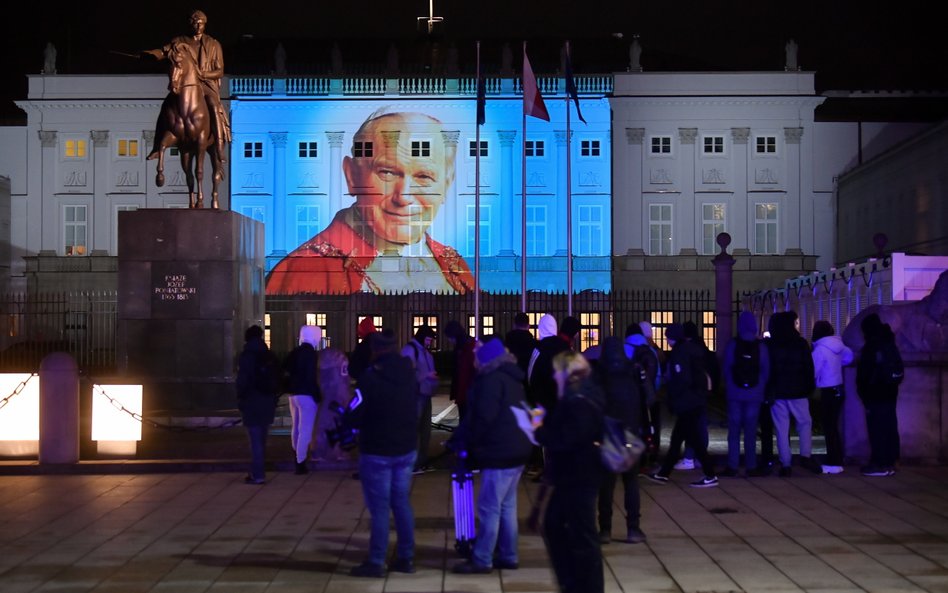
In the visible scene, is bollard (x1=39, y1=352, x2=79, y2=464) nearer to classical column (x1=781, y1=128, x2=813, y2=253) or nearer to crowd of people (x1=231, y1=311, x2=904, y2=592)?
crowd of people (x1=231, y1=311, x2=904, y2=592)

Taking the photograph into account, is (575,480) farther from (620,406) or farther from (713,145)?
(713,145)

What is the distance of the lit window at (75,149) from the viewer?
59578 mm

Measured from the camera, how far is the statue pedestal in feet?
62.8

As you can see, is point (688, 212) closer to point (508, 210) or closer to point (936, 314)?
point (508, 210)

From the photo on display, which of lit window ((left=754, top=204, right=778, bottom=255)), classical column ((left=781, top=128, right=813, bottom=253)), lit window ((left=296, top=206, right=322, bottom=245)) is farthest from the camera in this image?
lit window ((left=754, top=204, right=778, bottom=255))

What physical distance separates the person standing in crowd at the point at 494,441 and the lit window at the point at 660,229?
49.8 m

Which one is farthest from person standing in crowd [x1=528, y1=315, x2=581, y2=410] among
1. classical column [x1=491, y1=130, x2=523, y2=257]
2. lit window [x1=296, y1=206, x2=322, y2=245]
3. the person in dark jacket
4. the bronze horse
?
lit window [x1=296, y1=206, x2=322, y2=245]

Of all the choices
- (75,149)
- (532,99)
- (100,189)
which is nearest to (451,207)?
(100,189)

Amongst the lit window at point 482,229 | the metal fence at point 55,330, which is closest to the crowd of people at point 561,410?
the metal fence at point 55,330

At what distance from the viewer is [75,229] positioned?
195 ft

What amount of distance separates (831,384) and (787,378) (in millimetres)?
946

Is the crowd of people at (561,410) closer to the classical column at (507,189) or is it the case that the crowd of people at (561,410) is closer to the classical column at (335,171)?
the classical column at (507,189)

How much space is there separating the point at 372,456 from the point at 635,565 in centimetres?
205

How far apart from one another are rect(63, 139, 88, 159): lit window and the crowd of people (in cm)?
4673
